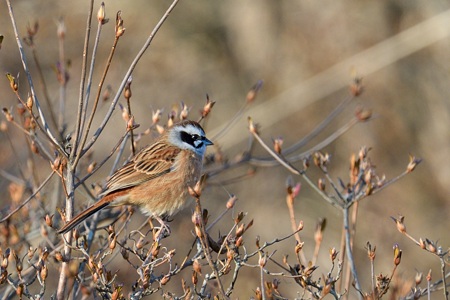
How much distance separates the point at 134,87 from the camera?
1287 centimetres

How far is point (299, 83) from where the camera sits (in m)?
12.2

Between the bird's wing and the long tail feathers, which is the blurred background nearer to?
the bird's wing

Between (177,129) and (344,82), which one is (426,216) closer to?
(344,82)

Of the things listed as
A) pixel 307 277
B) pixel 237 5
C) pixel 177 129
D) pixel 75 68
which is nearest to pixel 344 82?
pixel 237 5

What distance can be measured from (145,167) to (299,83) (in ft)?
22.8

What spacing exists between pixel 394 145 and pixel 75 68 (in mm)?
4996

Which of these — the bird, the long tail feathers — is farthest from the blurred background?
the long tail feathers

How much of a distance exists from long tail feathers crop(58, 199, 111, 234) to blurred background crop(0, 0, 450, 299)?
474cm

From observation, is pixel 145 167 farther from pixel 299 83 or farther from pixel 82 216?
pixel 299 83

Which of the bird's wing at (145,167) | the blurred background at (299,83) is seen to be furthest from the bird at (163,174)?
the blurred background at (299,83)

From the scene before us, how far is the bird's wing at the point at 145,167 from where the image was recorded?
5.26 meters

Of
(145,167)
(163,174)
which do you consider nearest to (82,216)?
(145,167)

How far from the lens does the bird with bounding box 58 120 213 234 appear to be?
209 inches

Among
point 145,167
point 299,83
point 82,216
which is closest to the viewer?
point 82,216
